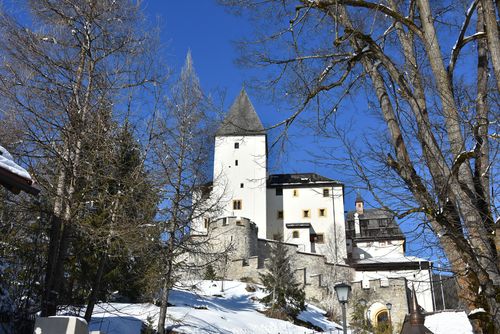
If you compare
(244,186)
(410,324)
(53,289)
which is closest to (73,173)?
(53,289)

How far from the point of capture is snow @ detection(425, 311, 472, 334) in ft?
23.0

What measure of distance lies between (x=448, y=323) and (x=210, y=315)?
11.6 metres

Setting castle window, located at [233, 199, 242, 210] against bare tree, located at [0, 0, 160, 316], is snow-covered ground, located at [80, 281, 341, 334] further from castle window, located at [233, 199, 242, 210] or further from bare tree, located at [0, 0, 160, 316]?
castle window, located at [233, 199, 242, 210]

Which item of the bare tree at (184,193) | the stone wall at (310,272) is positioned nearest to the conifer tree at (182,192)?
the bare tree at (184,193)

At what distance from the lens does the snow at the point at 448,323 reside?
701cm

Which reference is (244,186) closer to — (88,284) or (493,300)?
(88,284)

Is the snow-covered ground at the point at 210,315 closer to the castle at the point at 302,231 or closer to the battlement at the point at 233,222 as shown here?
the castle at the point at 302,231

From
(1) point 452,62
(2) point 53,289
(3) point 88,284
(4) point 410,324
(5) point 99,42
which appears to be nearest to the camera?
(4) point 410,324

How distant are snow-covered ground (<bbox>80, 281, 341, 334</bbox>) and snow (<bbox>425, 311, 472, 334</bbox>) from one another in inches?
216

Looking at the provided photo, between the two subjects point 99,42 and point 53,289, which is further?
A: point 99,42

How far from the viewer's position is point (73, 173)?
25.1 ft

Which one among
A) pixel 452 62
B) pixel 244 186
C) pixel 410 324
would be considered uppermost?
pixel 244 186

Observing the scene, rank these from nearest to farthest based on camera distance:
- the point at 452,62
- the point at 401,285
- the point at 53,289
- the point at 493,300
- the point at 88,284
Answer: the point at 493,300 → the point at 452,62 → the point at 53,289 → the point at 88,284 → the point at 401,285

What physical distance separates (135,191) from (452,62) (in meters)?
6.19
